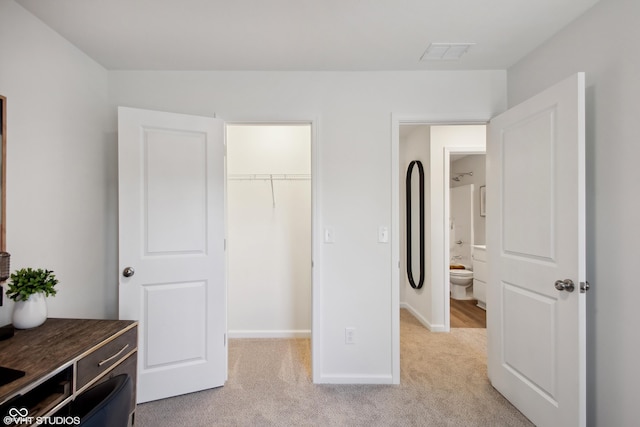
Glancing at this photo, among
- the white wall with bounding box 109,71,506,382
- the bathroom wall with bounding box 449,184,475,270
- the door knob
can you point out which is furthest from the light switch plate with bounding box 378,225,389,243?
the bathroom wall with bounding box 449,184,475,270

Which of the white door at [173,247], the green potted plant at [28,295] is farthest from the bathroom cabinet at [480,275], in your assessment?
the green potted plant at [28,295]

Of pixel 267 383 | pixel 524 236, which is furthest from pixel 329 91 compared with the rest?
pixel 267 383

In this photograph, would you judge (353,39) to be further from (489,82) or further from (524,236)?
(524,236)

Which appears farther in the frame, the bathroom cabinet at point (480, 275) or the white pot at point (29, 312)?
the bathroom cabinet at point (480, 275)

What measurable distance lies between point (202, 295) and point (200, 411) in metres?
0.74

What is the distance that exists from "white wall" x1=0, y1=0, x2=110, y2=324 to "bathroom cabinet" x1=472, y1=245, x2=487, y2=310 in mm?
4214

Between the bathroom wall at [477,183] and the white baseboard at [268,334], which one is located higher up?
the bathroom wall at [477,183]

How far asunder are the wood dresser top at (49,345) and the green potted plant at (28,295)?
0.05 meters

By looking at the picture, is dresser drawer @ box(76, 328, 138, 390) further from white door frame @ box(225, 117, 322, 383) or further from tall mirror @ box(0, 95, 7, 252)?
white door frame @ box(225, 117, 322, 383)

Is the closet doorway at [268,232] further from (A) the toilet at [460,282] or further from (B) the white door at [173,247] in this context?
(A) the toilet at [460,282]

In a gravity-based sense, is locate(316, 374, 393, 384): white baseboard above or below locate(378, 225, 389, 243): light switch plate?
below

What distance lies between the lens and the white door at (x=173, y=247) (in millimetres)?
1960

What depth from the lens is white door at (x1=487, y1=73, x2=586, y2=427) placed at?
149 centimetres

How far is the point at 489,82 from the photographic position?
2223 mm
